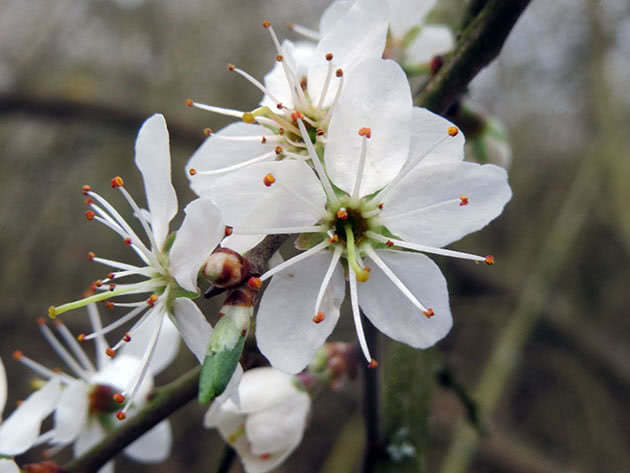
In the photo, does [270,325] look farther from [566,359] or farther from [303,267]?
[566,359]

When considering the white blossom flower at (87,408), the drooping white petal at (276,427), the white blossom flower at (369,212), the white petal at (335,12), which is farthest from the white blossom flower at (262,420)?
the white petal at (335,12)

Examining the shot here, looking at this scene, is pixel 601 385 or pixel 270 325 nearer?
pixel 270 325

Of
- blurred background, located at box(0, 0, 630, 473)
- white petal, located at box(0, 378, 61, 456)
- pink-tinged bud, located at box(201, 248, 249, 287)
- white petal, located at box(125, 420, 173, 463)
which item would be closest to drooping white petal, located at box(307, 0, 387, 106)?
pink-tinged bud, located at box(201, 248, 249, 287)

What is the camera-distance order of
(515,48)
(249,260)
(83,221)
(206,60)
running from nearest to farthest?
1. (249,260)
2. (515,48)
3. (83,221)
4. (206,60)

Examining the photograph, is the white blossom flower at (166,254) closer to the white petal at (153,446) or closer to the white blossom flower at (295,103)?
the white blossom flower at (295,103)

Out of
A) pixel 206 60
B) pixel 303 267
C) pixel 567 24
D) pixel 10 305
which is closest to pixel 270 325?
pixel 303 267

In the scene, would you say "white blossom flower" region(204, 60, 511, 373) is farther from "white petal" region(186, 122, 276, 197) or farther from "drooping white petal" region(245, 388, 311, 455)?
"drooping white petal" region(245, 388, 311, 455)
